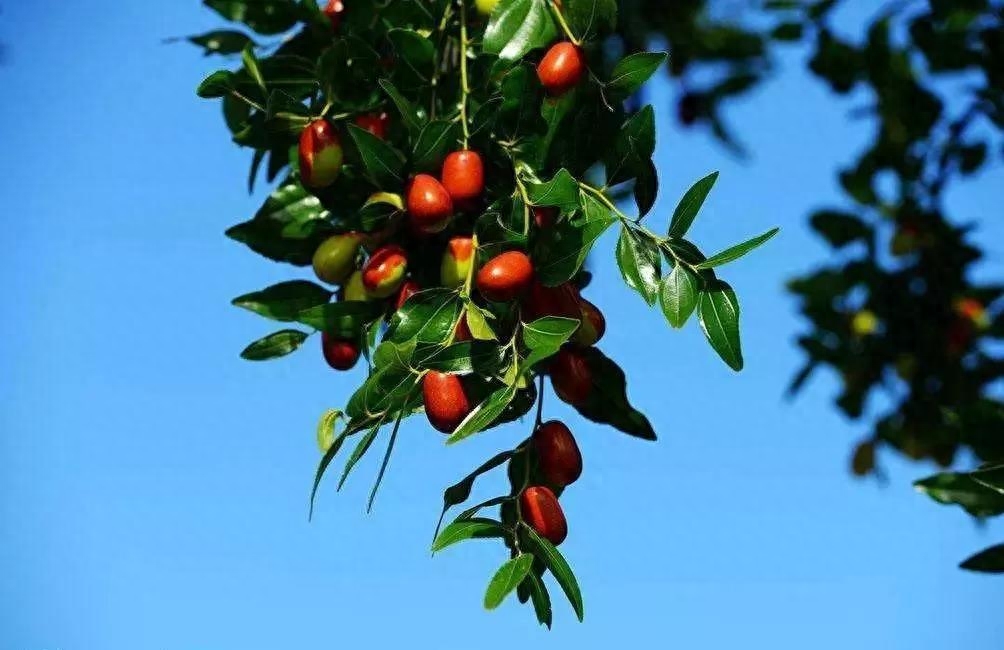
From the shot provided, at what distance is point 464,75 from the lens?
58.3 inches

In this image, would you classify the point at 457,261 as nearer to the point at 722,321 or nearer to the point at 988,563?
the point at 722,321

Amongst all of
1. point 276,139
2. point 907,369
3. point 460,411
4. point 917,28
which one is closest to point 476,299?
point 460,411

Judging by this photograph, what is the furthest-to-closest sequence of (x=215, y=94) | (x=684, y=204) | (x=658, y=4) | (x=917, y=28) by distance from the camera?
1. (x=658, y=4)
2. (x=917, y=28)
3. (x=215, y=94)
4. (x=684, y=204)

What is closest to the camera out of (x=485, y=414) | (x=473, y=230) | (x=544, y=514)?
(x=485, y=414)

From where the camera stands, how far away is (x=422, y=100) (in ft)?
5.09

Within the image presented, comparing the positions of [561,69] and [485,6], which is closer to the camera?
[561,69]

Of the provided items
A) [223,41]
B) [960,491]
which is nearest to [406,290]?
[223,41]

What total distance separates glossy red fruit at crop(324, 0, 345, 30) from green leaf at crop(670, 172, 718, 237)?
1.98 feet

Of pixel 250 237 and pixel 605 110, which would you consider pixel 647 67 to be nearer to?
pixel 605 110

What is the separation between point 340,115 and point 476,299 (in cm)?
34

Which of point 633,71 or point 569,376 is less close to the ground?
point 633,71

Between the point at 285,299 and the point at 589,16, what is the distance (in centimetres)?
52

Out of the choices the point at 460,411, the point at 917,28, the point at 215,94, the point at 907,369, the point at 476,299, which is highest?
the point at 917,28

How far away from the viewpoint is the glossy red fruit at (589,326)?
1.35 m
